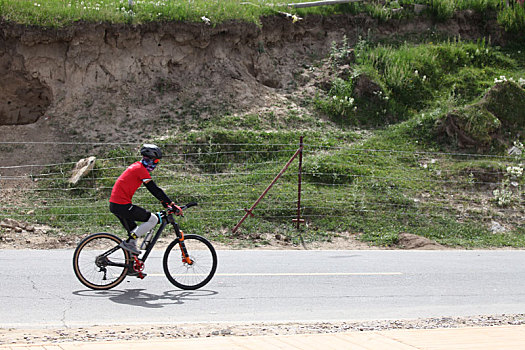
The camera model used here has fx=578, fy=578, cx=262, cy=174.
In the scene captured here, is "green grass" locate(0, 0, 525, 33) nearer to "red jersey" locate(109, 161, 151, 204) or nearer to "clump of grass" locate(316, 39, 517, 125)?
"clump of grass" locate(316, 39, 517, 125)

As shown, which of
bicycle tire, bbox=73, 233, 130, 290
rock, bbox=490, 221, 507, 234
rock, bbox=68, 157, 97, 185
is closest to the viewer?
bicycle tire, bbox=73, 233, 130, 290

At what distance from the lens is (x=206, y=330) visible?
242 inches

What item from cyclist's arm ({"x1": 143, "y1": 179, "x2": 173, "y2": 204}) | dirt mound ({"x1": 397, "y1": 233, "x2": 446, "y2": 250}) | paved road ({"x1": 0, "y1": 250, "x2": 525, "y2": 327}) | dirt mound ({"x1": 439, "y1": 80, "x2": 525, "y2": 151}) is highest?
dirt mound ({"x1": 439, "y1": 80, "x2": 525, "y2": 151})

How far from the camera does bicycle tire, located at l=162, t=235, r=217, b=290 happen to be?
8.08m

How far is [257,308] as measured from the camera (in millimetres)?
7238

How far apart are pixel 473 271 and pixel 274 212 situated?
15.7 ft

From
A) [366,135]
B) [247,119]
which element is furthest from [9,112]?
→ [366,135]

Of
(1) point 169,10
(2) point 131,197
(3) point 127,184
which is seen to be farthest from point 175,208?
(1) point 169,10

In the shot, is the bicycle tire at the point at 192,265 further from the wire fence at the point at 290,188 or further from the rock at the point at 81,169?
the rock at the point at 81,169

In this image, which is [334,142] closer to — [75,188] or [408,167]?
[408,167]

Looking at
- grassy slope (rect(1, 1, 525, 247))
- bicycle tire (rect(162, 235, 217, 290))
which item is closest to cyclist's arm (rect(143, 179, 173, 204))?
bicycle tire (rect(162, 235, 217, 290))

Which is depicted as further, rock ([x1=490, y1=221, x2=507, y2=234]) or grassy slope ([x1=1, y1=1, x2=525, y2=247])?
rock ([x1=490, y1=221, x2=507, y2=234])

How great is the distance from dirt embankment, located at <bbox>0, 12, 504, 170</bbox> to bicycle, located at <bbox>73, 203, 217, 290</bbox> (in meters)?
8.50

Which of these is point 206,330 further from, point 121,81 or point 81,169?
point 121,81
